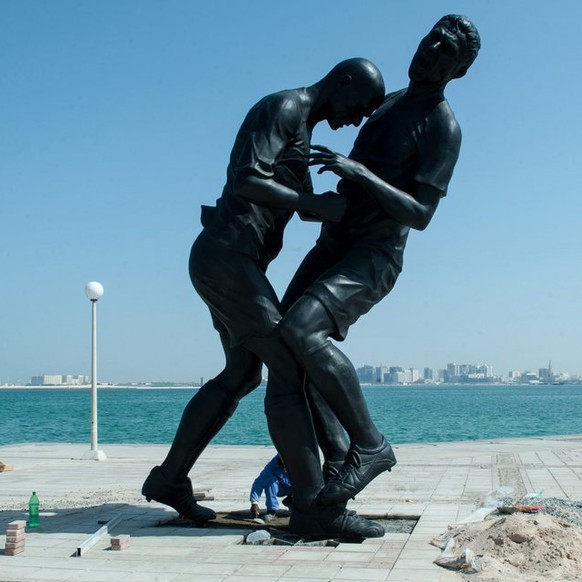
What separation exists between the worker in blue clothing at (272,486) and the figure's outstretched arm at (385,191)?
2.15 metres

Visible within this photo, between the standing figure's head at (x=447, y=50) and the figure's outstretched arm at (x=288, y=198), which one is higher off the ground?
the standing figure's head at (x=447, y=50)

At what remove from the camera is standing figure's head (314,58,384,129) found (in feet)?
18.9

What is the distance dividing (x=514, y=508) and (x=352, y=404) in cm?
145

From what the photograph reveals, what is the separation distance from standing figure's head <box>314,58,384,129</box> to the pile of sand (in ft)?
8.90

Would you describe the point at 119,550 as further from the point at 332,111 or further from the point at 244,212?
the point at 332,111

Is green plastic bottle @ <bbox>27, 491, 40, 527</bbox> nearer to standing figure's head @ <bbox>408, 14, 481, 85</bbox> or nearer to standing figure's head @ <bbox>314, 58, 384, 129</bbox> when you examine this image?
standing figure's head @ <bbox>314, 58, 384, 129</bbox>

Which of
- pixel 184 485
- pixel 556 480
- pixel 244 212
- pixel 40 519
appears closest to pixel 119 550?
pixel 184 485

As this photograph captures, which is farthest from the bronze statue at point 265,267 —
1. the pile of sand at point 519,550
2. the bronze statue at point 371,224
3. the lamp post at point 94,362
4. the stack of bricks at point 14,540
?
the lamp post at point 94,362

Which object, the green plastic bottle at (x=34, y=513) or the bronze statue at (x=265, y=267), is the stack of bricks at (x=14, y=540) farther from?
the bronze statue at (x=265, y=267)

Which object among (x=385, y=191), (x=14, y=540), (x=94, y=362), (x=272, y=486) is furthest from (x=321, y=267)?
(x=94, y=362)

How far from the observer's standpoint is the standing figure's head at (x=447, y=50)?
5695 millimetres

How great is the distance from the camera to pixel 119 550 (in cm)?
523

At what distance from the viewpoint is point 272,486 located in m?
6.68

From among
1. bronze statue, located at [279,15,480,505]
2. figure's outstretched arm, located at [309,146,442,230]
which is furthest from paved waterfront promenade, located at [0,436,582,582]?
figure's outstretched arm, located at [309,146,442,230]
